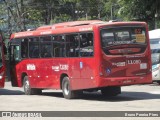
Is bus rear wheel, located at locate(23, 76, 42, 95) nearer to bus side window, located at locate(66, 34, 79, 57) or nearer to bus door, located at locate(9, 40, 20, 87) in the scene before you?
bus door, located at locate(9, 40, 20, 87)

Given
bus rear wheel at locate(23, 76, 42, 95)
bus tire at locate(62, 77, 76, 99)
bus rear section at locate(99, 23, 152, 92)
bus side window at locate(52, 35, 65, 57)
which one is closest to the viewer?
bus rear section at locate(99, 23, 152, 92)

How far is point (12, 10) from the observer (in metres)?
57.1

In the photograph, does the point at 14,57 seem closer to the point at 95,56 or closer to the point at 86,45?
the point at 86,45

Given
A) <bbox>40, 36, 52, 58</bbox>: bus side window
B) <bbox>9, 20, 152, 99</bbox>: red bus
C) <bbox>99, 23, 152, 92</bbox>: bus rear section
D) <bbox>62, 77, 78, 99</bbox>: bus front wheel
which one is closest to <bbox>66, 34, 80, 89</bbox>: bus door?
<bbox>9, 20, 152, 99</bbox>: red bus

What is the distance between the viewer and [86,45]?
63.9 feet

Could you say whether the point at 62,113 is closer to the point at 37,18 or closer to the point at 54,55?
the point at 54,55

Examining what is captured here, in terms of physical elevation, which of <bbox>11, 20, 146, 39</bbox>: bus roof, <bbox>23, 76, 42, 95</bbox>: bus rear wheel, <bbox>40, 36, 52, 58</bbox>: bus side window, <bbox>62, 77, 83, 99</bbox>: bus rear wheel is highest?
<bbox>11, 20, 146, 39</bbox>: bus roof

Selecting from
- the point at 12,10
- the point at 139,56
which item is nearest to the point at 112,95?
the point at 139,56

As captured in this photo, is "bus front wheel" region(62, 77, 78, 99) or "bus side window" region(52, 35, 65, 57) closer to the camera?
"bus front wheel" region(62, 77, 78, 99)

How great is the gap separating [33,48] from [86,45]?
15.8 feet

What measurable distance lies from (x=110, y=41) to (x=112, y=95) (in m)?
3.33

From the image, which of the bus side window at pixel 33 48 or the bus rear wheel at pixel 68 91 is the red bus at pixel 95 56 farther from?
the bus side window at pixel 33 48

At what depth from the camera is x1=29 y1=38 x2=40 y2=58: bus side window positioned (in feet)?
76.5

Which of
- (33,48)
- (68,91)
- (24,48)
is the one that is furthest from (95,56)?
(24,48)
